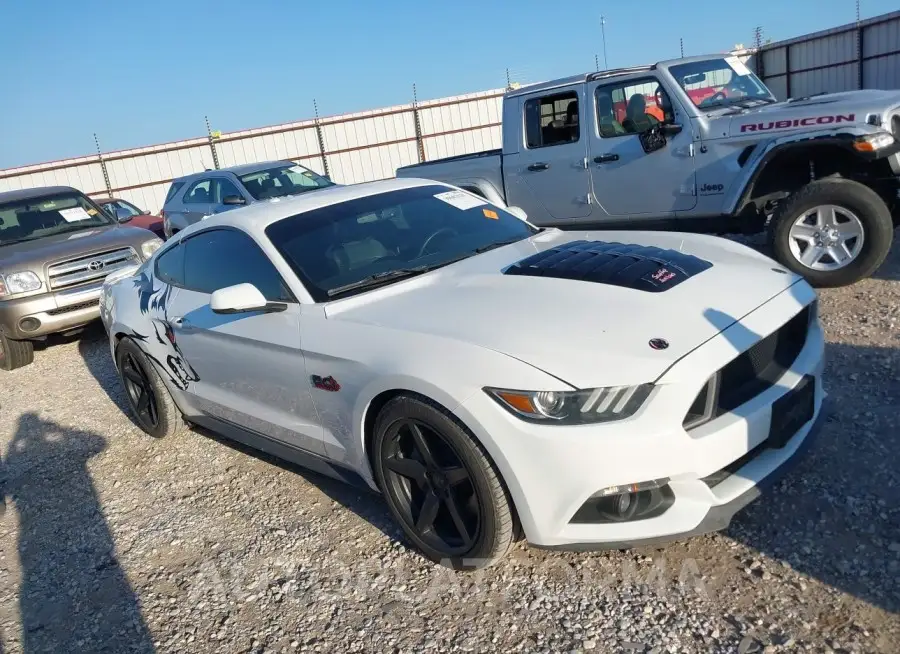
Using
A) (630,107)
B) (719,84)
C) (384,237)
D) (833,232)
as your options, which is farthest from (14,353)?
(833,232)

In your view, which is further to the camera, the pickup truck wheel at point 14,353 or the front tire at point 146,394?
the pickup truck wheel at point 14,353

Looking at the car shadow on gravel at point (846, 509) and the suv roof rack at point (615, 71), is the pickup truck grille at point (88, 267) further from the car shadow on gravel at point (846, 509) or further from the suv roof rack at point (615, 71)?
the car shadow on gravel at point (846, 509)

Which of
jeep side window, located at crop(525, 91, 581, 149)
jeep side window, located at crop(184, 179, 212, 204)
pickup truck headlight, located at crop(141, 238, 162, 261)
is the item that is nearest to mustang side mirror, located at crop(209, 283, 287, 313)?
jeep side window, located at crop(525, 91, 581, 149)

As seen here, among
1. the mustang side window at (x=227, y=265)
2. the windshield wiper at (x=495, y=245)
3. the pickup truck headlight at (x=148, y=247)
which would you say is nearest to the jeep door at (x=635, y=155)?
the windshield wiper at (x=495, y=245)

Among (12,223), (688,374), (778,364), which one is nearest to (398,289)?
(688,374)

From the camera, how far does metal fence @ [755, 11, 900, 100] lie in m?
15.8

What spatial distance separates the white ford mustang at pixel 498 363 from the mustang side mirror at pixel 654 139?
8.72 ft

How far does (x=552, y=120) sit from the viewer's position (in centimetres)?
702

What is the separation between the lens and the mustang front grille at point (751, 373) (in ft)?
8.28

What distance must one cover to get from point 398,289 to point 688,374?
55.6 inches

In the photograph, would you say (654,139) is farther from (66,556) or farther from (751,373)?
(66,556)

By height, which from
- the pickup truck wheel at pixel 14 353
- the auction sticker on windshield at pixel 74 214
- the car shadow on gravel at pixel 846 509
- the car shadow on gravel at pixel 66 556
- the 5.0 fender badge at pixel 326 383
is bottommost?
the car shadow on gravel at pixel 66 556

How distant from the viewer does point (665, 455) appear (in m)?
2.41

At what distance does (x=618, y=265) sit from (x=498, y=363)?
91 cm
